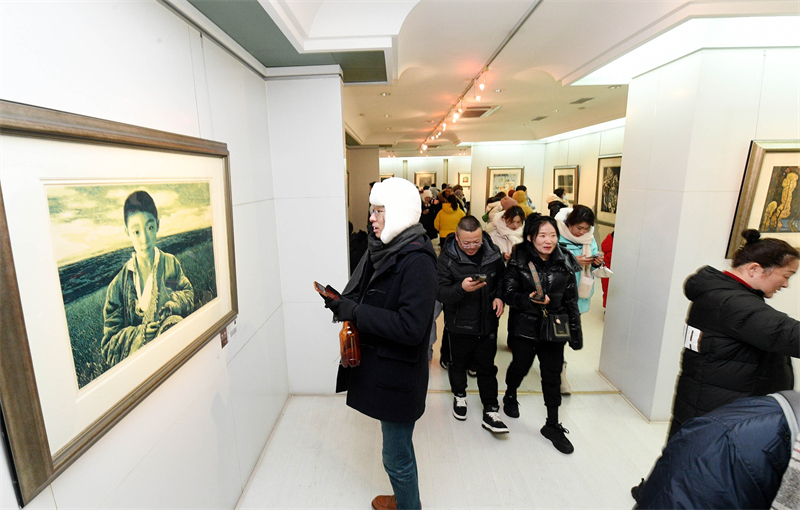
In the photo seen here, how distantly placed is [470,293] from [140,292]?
1.98m

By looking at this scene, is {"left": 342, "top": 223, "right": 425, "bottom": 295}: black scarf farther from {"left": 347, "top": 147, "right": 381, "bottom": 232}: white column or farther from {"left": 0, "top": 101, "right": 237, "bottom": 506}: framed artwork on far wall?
{"left": 347, "top": 147, "right": 381, "bottom": 232}: white column

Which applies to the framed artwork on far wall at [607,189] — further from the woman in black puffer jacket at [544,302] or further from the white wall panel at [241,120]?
the white wall panel at [241,120]

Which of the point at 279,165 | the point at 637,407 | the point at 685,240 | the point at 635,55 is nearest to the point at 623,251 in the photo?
the point at 685,240

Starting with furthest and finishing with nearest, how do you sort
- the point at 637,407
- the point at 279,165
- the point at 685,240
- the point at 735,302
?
1. the point at 637,407
2. the point at 279,165
3. the point at 685,240
4. the point at 735,302

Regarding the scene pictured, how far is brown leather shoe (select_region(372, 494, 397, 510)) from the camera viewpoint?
6.80 feet

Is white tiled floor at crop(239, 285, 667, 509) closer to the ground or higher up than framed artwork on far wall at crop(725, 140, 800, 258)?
closer to the ground

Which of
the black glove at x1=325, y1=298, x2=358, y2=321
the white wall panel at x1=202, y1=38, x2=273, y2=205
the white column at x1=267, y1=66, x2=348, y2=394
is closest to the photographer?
the black glove at x1=325, y1=298, x2=358, y2=321

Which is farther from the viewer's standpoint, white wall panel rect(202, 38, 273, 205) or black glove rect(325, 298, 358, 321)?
white wall panel rect(202, 38, 273, 205)

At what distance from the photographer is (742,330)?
5.17ft

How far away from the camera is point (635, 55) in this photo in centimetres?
285

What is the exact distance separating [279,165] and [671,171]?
2.90 metres

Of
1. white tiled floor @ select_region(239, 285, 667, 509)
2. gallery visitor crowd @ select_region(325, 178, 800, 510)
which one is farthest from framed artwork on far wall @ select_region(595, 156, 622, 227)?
white tiled floor @ select_region(239, 285, 667, 509)

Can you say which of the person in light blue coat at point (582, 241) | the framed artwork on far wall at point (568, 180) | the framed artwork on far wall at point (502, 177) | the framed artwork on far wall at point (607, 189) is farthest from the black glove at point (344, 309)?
the framed artwork on far wall at point (502, 177)

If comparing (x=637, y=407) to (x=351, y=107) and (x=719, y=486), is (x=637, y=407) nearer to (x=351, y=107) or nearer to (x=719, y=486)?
(x=719, y=486)
